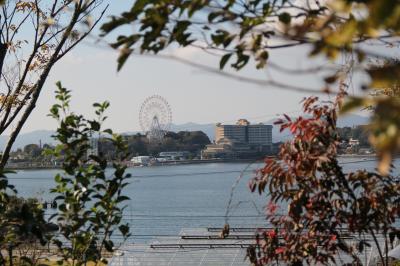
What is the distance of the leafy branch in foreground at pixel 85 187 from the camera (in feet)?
8.57

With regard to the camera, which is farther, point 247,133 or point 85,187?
point 247,133

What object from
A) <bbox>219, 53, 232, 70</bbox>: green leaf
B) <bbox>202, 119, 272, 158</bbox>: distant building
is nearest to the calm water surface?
<bbox>219, 53, 232, 70</bbox>: green leaf

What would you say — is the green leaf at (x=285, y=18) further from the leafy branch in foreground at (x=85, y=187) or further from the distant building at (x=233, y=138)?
the distant building at (x=233, y=138)

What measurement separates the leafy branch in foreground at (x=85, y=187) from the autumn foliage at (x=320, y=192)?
570 millimetres

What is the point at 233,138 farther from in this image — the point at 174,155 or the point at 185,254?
the point at 185,254

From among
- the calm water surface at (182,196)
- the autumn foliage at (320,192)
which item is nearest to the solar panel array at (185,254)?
the calm water surface at (182,196)

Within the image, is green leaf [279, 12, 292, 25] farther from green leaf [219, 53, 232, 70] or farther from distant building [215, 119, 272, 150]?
distant building [215, 119, 272, 150]

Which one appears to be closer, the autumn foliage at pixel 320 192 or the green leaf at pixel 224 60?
the green leaf at pixel 224 60

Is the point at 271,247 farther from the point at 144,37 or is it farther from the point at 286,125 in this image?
the point at 144,37

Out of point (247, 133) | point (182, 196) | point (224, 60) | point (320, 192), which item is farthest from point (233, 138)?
point (224, 60)

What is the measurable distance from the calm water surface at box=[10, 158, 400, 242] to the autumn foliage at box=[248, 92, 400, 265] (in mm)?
134

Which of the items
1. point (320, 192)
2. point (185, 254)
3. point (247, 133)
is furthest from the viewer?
point (247, 133)

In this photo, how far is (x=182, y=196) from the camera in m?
46.1

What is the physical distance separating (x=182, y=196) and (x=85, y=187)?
43.7 m
